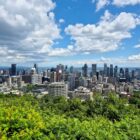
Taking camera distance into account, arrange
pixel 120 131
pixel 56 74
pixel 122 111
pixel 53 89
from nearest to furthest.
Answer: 1. pixel 120 131
2. pixel 122 111
3. pixel 53 89
4. pixel 56 74

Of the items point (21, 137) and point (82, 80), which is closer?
point (21, 137)

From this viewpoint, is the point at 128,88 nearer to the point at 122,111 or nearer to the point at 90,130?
the point at 122,111

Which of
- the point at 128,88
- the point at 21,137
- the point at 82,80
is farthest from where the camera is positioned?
the point at 82,80

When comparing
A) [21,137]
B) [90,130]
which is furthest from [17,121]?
[90,130]

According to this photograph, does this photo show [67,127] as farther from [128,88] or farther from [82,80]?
[82,80]

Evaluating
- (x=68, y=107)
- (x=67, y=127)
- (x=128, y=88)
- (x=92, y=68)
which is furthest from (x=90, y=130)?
(x=92, y=68)

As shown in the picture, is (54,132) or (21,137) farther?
(54,132)

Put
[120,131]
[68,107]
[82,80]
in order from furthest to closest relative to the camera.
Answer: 1. [82,80]
2. [68,107]
3. [120,131]

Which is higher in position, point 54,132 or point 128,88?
point 54,132

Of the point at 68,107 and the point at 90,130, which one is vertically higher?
the point at 90,130
